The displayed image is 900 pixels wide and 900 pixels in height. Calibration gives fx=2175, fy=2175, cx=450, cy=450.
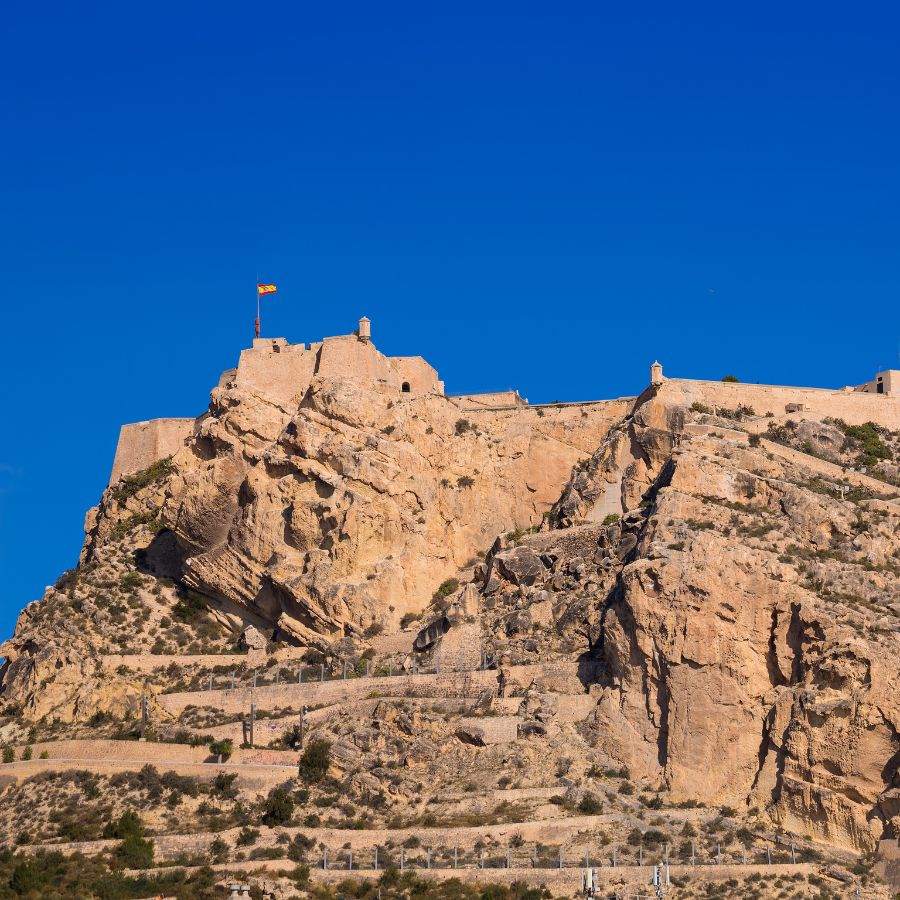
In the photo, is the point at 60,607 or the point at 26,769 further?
the point at 60,607

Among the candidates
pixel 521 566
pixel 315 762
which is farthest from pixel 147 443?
pixel 315 762

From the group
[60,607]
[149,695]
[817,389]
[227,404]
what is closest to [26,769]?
[149,695]

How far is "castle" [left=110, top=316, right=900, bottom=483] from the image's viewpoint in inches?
3056

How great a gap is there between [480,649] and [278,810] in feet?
33.1

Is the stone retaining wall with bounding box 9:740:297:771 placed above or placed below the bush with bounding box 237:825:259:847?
above

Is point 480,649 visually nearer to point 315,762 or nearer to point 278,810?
point 315,762

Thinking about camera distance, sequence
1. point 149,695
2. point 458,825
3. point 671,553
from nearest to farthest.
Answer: point 458,825 < point 671,553 < point 149,695

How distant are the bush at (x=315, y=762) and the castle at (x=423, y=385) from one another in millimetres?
18238

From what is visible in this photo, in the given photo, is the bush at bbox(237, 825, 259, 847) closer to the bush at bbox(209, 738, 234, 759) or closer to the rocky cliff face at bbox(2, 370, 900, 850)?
the bush at bbox(209, 738, 234, 759)

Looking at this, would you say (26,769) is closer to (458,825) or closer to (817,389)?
(458,825)

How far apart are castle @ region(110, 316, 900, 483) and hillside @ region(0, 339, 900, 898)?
0.17m

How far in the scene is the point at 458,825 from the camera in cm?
6000

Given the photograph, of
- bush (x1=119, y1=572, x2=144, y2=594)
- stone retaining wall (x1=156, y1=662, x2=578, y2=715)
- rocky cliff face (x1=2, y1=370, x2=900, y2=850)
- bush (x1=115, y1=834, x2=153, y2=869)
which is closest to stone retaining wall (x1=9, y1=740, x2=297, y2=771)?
stone retaining wall (x1=156, y1=662, x2=578, y2=715)

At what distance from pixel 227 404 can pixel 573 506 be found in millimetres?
13350
